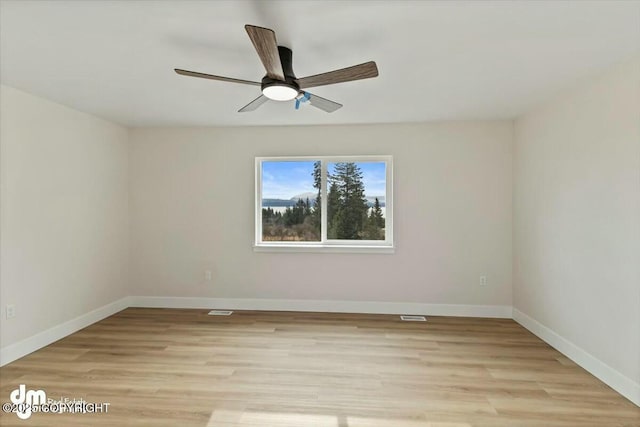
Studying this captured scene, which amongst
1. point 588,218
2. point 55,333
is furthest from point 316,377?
point 55,333

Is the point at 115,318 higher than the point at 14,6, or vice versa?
the point at 14,6

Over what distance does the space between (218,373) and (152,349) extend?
86 centimetres

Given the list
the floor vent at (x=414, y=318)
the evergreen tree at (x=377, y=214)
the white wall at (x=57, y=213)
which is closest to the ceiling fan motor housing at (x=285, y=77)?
the evergreen tree at (x=377, y=214)

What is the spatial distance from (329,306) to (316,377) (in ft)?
5.15

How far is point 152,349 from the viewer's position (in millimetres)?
3008

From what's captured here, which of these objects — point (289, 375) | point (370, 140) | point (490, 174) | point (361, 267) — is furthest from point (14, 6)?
point (490, 174)

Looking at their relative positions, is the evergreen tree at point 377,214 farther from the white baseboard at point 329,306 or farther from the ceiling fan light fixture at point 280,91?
the ceiling fan light fixture at point 280,91

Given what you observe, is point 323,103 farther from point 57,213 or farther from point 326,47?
point 57,213

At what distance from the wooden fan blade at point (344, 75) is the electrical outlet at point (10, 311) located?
304 centimetres

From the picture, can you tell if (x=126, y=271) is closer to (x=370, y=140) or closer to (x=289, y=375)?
(x=289, y=375)

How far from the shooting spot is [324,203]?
417 centimetres

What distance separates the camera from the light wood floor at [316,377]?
205cm

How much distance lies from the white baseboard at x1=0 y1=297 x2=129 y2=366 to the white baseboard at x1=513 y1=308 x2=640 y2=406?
4.70m

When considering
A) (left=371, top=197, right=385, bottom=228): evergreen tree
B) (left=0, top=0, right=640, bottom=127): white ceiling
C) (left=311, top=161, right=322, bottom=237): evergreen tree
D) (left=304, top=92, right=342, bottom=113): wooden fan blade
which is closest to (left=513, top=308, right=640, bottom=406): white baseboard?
(left=371, top=197, right=385, bottom=228): evergreen tree
